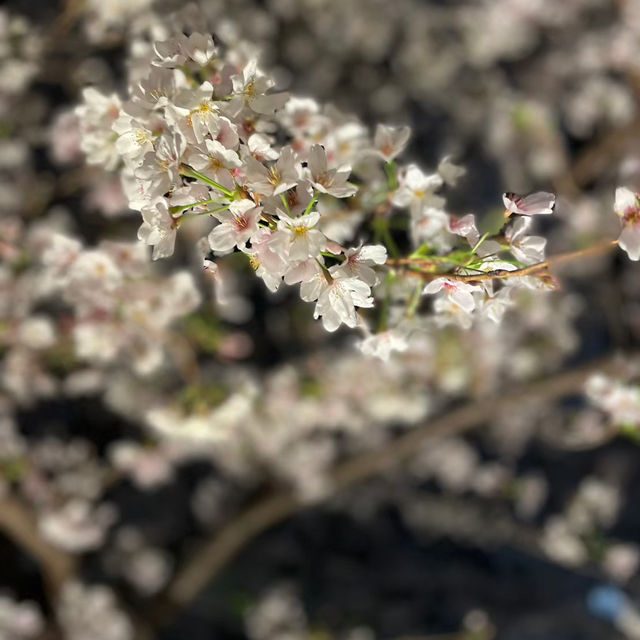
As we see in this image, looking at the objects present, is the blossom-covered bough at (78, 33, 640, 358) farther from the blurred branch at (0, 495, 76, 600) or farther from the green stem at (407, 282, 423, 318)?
the blurred branch at (0, 495, 76, 600)

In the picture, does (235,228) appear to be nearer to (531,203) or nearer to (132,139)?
(132,139)

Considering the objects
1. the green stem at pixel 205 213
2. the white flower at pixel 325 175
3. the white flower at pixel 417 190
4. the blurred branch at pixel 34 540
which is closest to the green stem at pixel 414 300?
the white flower at pixel 417 190

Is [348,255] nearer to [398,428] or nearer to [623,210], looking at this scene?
[623,210]

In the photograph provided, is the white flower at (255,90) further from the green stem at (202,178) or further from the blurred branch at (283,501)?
the blurred branch at (283,501)

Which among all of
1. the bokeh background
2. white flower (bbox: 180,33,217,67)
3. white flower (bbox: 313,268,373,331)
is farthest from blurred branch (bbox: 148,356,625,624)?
white flower (bbox: 180,33,217,67)

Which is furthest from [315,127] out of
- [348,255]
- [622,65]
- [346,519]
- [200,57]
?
[346,519]

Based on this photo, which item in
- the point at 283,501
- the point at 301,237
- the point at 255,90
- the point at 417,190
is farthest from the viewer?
the point at 283,501

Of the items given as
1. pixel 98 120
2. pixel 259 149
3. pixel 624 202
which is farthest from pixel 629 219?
pixel 98 120
